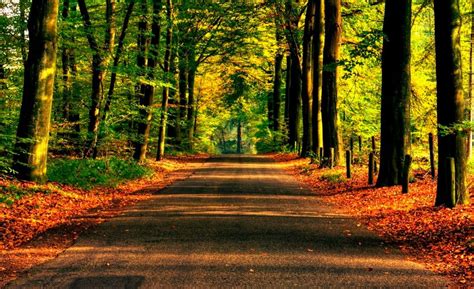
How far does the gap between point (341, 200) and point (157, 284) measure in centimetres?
968

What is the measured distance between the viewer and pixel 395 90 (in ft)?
51.5

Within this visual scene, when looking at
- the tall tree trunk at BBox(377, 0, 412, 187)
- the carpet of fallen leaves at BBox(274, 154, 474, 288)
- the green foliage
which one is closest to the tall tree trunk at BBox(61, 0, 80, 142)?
the green foliage

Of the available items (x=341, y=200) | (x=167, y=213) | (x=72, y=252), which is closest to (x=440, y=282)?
(x=72, y=252)

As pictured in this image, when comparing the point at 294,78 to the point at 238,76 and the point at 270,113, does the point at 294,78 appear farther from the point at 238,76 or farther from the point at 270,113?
the point at 270,113

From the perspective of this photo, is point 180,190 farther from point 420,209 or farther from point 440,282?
point 440,282

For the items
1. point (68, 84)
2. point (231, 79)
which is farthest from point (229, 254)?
point (231, 79)

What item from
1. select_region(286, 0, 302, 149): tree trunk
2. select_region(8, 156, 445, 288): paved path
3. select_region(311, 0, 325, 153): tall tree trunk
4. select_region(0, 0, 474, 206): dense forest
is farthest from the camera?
select_region(286, 0, 302, 149): tree trunk

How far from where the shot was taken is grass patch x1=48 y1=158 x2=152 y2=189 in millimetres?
16406

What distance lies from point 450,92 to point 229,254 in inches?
259

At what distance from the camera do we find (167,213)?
39.7 feet

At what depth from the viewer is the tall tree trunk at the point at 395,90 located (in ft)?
50.5

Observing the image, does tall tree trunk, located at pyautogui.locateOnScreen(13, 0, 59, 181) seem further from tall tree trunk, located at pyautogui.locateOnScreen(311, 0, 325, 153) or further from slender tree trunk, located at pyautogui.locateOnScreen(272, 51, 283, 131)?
slender tree trunk, located at pyautogui.locateOnScreen(272, 51, 283, 131)

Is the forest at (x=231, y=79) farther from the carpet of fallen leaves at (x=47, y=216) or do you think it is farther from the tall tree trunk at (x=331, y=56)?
the carpet of fallen leaves at (x=47, y=216)

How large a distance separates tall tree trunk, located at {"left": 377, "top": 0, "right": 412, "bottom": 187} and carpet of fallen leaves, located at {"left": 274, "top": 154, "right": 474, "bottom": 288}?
91 cm
